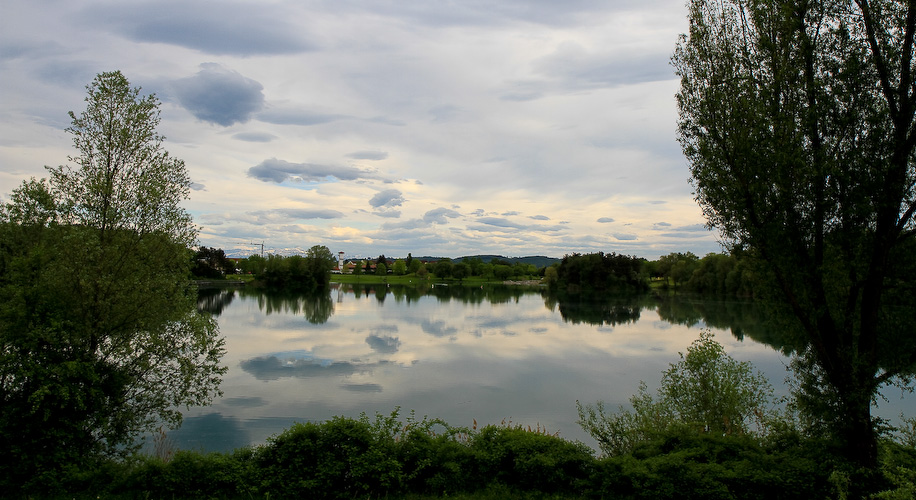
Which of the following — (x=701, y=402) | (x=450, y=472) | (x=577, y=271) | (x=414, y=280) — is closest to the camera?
(x=450, y=472)

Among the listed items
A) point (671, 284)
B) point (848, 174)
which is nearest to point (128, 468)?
point (848, 174)

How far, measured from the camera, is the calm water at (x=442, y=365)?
18.2 metres

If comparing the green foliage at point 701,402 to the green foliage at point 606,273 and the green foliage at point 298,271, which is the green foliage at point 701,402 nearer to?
the green foliage at point 606,273

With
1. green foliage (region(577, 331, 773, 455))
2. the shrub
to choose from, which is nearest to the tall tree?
green foliage (region(577, 331, 773, 455))

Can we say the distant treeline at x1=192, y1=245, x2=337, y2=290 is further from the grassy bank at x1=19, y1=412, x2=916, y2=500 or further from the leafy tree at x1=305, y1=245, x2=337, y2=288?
the grassy bank at x1=19, y1=412, x2=916, y2=500

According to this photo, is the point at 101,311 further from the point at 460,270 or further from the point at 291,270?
the point at 460,270

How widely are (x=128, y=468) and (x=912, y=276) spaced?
518 inches

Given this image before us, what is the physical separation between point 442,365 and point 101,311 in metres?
19.5

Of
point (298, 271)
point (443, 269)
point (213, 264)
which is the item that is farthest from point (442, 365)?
point (443, 269)

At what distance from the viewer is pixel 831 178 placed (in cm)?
862

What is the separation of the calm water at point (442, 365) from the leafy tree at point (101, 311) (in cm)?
400

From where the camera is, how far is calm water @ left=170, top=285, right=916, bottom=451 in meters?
18.2

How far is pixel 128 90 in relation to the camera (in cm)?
1185

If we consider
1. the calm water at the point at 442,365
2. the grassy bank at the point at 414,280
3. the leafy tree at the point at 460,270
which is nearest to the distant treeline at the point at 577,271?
the grassy bank at the point at 414,280
